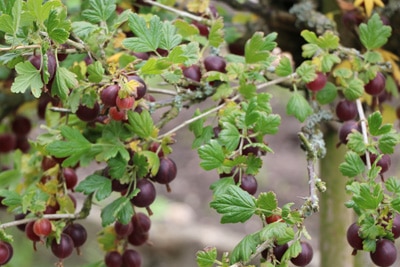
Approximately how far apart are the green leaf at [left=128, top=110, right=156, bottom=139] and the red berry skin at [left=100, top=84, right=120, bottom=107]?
0.16 feet

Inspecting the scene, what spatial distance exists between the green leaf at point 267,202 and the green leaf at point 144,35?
22 centimetres

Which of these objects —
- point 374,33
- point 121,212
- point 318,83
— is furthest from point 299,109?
point 121,212

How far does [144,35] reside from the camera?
772 mm

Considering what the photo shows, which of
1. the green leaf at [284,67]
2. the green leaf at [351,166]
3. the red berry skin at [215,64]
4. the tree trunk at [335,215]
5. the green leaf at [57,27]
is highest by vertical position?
the green leaf at [57,27]

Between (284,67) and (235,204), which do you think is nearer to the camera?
(235,204)

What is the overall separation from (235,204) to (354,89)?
0.91 feet

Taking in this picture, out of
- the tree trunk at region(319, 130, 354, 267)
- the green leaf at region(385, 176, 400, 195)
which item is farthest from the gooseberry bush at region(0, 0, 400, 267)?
the tree trunk at region(319, 130, 354, 267)

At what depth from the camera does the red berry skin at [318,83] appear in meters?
0.87

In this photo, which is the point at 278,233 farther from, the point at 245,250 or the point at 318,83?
the point at 318,83

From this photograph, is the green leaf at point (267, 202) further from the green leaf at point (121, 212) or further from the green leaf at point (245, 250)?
the green leaf at point (121, 212)

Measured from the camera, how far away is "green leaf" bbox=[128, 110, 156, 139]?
0.77 meters

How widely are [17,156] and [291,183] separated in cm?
200

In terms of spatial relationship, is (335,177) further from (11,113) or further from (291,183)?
(291,183)

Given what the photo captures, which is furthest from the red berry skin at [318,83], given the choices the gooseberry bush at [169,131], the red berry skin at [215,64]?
the red berry skin at [215,64]
